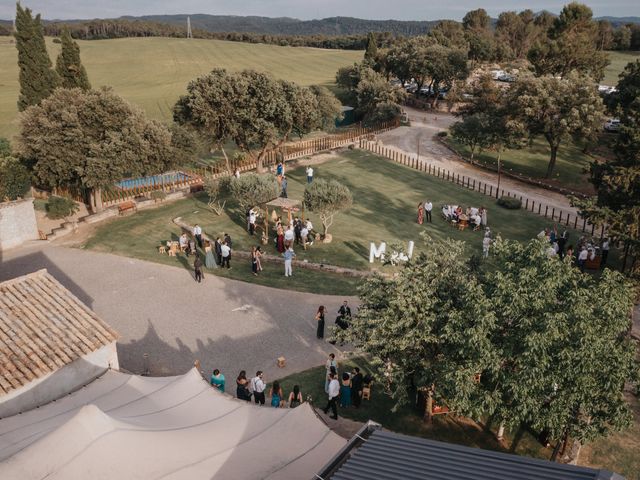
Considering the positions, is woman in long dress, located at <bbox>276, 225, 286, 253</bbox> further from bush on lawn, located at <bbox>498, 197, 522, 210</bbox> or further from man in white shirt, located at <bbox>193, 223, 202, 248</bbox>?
bush on lawn, located at <bbox>498, 197, 522, 210</bbox>

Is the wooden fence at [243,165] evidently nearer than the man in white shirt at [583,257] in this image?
No

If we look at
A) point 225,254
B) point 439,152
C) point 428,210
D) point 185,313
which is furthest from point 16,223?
point 439,152

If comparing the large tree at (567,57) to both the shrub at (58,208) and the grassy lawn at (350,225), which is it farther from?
the shrub at (58,208)

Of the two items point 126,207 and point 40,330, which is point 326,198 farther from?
→ point 40,330

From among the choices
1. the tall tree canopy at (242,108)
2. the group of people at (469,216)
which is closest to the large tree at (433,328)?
the group of people at (469,216)

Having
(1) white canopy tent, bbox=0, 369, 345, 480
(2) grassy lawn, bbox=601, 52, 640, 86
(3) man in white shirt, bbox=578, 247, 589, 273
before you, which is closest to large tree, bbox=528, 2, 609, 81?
(2) grassy lawn, bbox=601, 52, 640, 86
